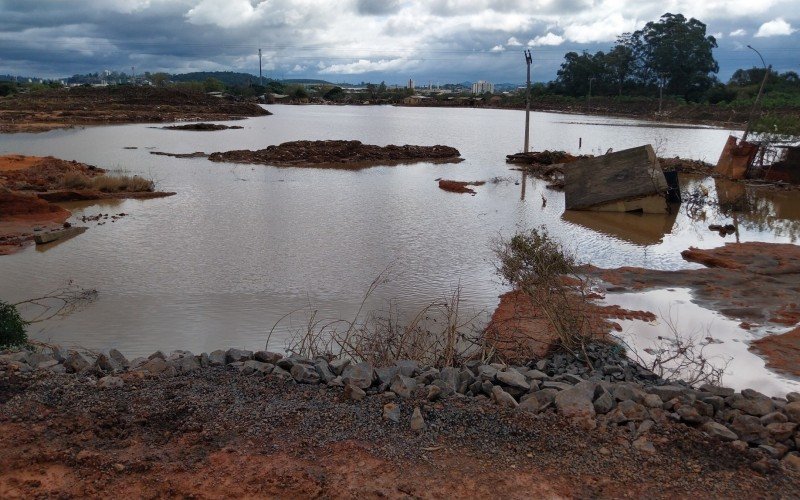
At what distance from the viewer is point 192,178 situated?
20672 mm

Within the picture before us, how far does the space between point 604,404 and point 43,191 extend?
54.4 feet

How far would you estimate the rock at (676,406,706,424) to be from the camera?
4.43m

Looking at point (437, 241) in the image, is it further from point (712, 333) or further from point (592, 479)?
point (592, 479)

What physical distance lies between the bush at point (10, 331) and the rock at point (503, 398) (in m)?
4.63

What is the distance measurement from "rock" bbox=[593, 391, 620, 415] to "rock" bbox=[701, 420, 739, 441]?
37 cm

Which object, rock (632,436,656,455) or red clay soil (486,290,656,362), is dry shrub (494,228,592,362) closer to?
red clay soil (486,290,656,362)

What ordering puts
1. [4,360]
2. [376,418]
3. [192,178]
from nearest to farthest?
[376,418], [4,360], [192,178]

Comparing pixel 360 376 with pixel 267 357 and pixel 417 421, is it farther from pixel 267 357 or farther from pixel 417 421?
pixel 267 357

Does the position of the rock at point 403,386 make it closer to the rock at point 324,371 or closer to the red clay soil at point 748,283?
the rock at point 324,371

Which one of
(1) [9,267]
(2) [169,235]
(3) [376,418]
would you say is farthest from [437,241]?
(3) [376,418]

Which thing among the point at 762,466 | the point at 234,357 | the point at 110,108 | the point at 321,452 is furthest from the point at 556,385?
the point at 110,108

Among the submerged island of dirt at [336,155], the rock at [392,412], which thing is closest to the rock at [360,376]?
the rock at [392,412]

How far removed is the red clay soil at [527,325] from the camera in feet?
20.6

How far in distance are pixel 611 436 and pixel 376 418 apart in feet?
5.13
